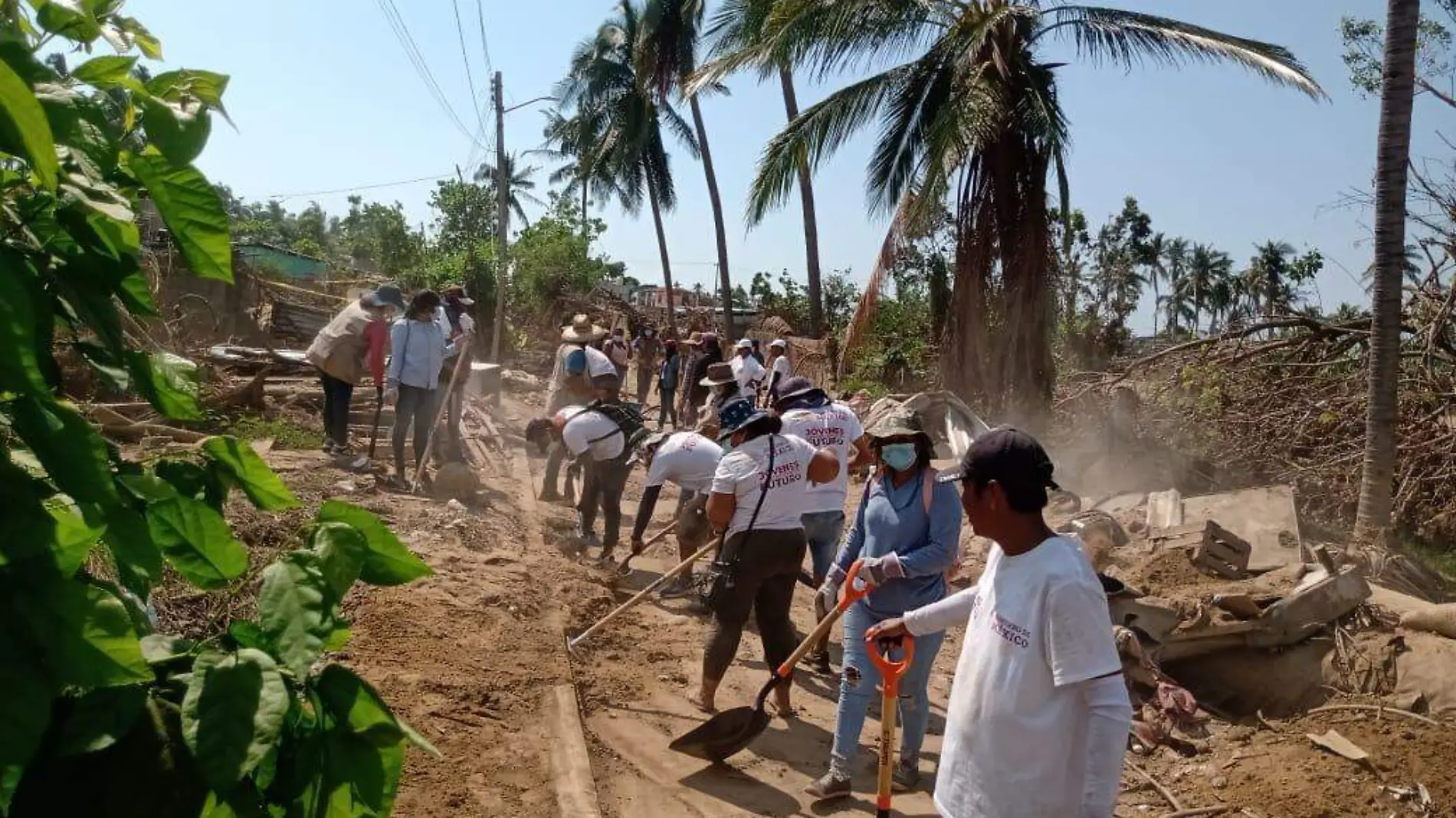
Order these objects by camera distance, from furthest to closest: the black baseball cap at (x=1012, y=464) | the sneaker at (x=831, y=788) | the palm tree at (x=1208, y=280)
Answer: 1. the palm tree at (x=1208, y=280)
2. the sneaker at (x=831, y=788)
3. the black baseball cap at (x=1012, y=464)

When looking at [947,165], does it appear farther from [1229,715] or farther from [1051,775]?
[1051,775]

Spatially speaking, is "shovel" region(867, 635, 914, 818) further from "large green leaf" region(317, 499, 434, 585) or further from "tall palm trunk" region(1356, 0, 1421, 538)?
"tall palm trunk" region(1356, 0, 1421, 538)

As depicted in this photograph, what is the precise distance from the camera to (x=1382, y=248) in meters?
9.25

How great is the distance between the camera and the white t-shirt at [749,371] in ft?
47.1

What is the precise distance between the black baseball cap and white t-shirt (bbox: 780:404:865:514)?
379 centimetres

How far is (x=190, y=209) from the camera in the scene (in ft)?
4.57

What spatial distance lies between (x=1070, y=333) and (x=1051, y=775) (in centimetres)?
1522

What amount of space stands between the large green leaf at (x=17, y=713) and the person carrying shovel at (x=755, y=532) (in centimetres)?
451

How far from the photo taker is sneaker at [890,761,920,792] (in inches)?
206

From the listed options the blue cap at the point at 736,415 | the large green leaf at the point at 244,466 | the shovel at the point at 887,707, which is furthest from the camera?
the blue cap at the point at 736,415

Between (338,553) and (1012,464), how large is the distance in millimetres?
1777

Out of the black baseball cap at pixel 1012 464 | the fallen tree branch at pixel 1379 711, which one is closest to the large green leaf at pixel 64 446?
the black baseball cap at pixel 1012 464

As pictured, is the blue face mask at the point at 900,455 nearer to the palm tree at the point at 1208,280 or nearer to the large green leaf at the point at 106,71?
the large green leaf at the point at 106,71

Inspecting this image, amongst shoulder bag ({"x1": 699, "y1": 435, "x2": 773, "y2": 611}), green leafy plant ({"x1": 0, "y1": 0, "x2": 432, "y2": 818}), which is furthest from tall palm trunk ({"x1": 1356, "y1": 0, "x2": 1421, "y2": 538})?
green leafy plant ({"x1": 0, "y1": 0, "x2": 432, "y2": 818})
